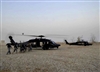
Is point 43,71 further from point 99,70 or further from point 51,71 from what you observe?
point 99,70

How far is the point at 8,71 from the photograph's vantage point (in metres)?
7.94

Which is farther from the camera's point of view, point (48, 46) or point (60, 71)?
point (48, 46)

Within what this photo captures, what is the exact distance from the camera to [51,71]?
7.62 metres

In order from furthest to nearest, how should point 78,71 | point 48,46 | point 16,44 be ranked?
point 48,46, point 16,44, point 78,71

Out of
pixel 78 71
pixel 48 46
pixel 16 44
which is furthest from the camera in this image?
pixel 48 46

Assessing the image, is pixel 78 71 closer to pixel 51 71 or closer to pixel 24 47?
pixel 51 71

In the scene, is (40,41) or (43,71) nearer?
(43,71)

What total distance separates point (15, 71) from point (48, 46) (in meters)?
16.1

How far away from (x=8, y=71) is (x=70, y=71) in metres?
3.19

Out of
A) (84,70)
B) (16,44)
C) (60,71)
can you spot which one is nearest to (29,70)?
(60,71)

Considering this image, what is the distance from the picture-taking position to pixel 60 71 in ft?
24.7

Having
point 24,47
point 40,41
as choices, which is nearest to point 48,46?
point 40,41

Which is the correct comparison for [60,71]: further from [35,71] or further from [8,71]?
[8,71]

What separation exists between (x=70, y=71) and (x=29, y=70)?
210 cm
